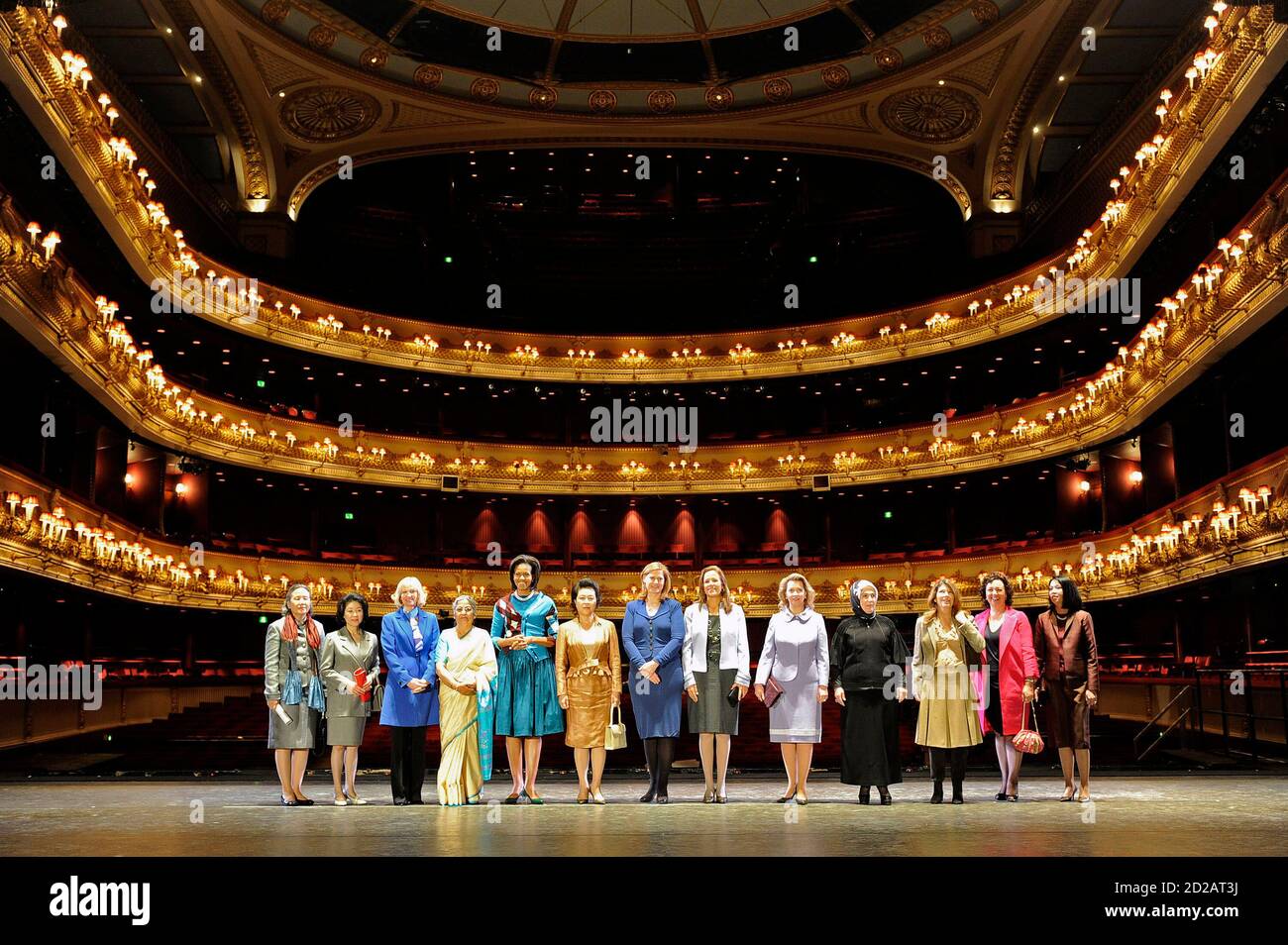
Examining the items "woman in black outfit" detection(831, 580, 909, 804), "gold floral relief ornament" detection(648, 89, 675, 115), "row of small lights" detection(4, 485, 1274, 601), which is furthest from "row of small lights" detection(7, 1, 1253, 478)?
"woman in black outfit" detection(831, 580, 909, 804)

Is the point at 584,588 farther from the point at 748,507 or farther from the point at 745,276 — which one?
the point at 745,276

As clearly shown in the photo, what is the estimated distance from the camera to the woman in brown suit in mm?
9383

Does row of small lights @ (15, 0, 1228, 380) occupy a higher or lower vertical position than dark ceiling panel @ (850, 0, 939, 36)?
lower

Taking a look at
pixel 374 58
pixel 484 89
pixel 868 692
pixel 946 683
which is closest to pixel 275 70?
pixel 374 58

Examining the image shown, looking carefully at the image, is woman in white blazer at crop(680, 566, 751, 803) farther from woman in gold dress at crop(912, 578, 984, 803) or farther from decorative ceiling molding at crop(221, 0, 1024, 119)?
decorative ceiling molding at crop(221, 0, 1024, 119)

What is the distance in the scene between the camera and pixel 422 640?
9625 mm

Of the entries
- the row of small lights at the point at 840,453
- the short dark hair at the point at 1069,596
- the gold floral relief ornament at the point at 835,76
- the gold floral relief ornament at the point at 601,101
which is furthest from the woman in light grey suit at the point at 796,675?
the gold floral relief ornament at the point at 601,101

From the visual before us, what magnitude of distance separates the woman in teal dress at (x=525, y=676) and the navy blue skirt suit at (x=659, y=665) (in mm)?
712

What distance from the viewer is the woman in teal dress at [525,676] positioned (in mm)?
9477

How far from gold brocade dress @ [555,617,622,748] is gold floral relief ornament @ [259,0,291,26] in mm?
25487

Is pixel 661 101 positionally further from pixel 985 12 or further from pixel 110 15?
pixel 110 15

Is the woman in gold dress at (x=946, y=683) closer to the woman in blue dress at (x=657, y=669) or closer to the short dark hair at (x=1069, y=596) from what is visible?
the short dark hair at (x=1069, y=596)

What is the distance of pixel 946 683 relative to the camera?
961 cm
